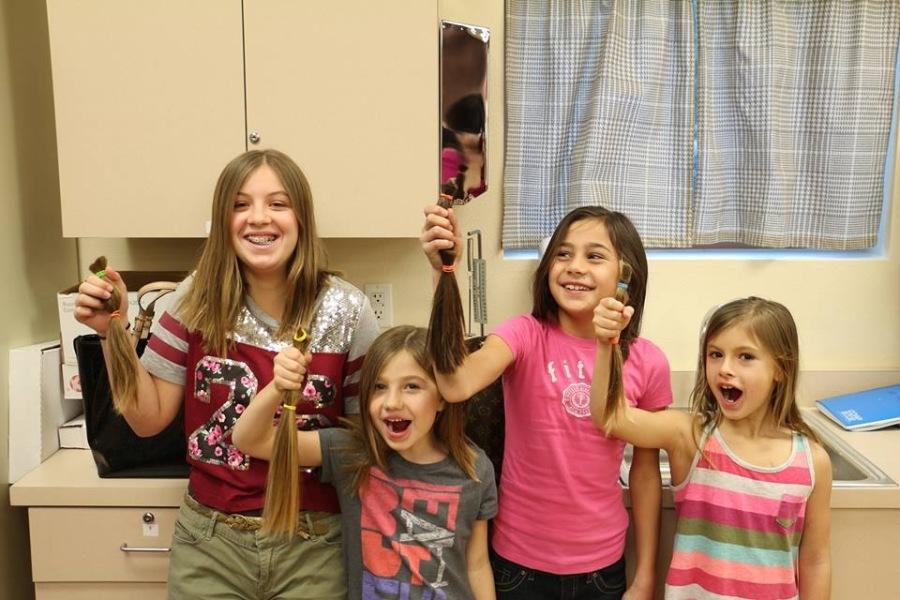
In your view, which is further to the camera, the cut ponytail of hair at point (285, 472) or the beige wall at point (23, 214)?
the beige wall at point (23, 214)

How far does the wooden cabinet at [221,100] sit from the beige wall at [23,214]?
0.19 metres

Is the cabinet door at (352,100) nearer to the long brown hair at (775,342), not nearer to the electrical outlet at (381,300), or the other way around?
the electrical outlet at (381,300)

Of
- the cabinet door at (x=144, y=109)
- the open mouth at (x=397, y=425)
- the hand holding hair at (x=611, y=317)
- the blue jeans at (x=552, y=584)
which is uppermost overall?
the cabinet door at (x=144, y=109)

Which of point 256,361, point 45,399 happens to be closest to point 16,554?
point 45,399

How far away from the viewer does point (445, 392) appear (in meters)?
1.18

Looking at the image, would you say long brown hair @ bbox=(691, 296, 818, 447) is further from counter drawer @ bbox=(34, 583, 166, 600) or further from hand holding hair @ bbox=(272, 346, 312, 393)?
counter drawer @ bbox=(34, 583, 166, 600)

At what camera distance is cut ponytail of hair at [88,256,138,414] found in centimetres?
112

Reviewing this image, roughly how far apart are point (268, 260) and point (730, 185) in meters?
1.41

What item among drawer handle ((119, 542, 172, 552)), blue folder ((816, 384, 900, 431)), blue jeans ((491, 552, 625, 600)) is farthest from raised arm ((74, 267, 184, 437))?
blue folder ((816, 384, 900, 431))

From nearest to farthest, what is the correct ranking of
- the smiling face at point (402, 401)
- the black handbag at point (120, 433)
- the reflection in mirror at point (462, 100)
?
the smiling face at point (402, 401)
the black handbag at point (120, 433)
the reflection in mirror at point (462, 100)

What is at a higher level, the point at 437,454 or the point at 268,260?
the point at 268,260

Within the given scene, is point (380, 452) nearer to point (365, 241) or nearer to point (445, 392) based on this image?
point (445, 392)

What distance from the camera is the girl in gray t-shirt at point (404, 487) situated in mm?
1193

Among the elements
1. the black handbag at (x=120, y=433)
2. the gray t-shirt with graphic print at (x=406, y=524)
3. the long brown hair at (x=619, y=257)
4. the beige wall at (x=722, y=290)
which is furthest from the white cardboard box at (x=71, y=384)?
the long brown hair at (x=619, y=257)
